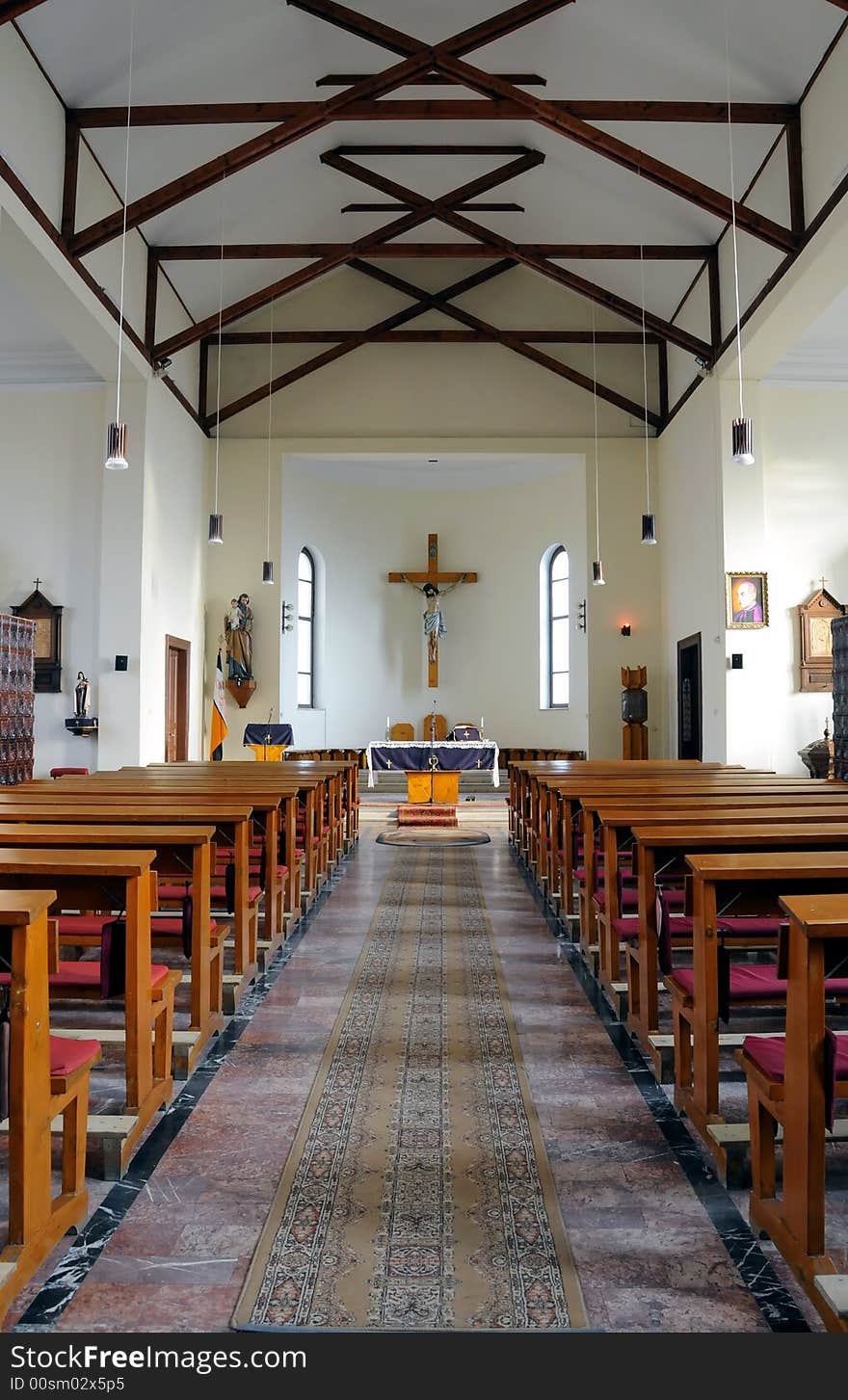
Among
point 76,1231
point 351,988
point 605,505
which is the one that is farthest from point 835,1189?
point 605,505

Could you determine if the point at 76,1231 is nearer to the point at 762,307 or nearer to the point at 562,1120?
the point at 562,1120

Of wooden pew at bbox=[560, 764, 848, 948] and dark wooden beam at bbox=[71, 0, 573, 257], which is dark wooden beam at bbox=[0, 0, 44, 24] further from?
wooden pew at bbox=[560, 764, 848, 948]

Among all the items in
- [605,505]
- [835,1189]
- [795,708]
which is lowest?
[835,1189]

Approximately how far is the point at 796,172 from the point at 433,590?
27.1 ft

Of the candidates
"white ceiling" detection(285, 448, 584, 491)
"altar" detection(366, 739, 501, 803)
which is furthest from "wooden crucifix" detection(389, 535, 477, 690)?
"altar" detection(366, 739, 501, 803)

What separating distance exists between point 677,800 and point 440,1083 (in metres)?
1.95

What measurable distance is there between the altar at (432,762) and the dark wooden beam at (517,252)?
507 cm

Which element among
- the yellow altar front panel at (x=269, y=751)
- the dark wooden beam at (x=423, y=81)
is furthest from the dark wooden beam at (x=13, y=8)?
the yellow altar front panel at (x=269, y=751)

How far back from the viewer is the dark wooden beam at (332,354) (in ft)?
41.8

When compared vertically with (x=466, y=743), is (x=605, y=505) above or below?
above

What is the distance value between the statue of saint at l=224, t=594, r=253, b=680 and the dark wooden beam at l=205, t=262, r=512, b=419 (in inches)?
99.7

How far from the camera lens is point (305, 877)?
5590 mm

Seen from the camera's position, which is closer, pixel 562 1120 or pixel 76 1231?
pixel 76 1231

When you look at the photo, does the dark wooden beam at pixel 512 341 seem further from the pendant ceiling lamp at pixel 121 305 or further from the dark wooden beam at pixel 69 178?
the dark wooden beam at pixel 69 178
